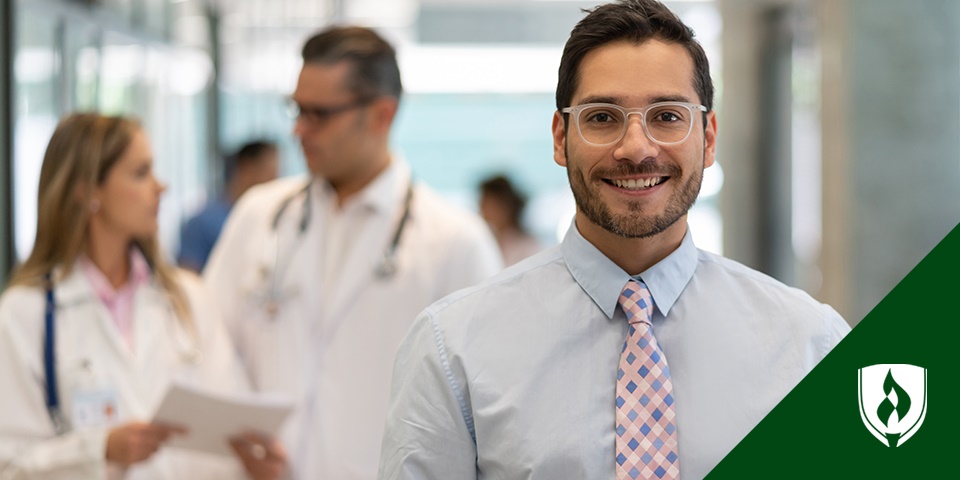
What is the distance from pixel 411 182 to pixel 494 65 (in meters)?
13.7

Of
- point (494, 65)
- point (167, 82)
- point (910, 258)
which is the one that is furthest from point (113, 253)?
point (494, 65)

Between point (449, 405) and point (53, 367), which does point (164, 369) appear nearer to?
point (53, 367)

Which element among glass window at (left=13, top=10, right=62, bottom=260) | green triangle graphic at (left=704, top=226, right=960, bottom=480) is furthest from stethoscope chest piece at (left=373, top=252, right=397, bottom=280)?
glass window at (left=13, top=10, right=62, bottom=260)

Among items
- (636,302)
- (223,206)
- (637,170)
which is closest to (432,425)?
(636,302)

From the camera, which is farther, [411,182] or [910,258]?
[910,258]

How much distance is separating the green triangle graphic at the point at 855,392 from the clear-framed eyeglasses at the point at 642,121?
0.35 meters

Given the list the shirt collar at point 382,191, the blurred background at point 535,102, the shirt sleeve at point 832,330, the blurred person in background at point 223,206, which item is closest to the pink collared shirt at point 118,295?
the shirt collar at point 382,191

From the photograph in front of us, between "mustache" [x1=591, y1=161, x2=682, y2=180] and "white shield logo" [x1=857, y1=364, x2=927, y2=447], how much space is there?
36 cm

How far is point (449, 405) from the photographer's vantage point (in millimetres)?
1695

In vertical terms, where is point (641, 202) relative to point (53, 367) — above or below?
above

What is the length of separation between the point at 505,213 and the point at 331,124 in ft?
13.9

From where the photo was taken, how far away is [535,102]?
1725 cm

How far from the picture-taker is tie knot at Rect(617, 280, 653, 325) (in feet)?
5.66

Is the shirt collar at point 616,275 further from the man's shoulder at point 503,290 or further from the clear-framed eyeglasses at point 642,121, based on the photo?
the clear-framed eyeglasses at point 642,121
